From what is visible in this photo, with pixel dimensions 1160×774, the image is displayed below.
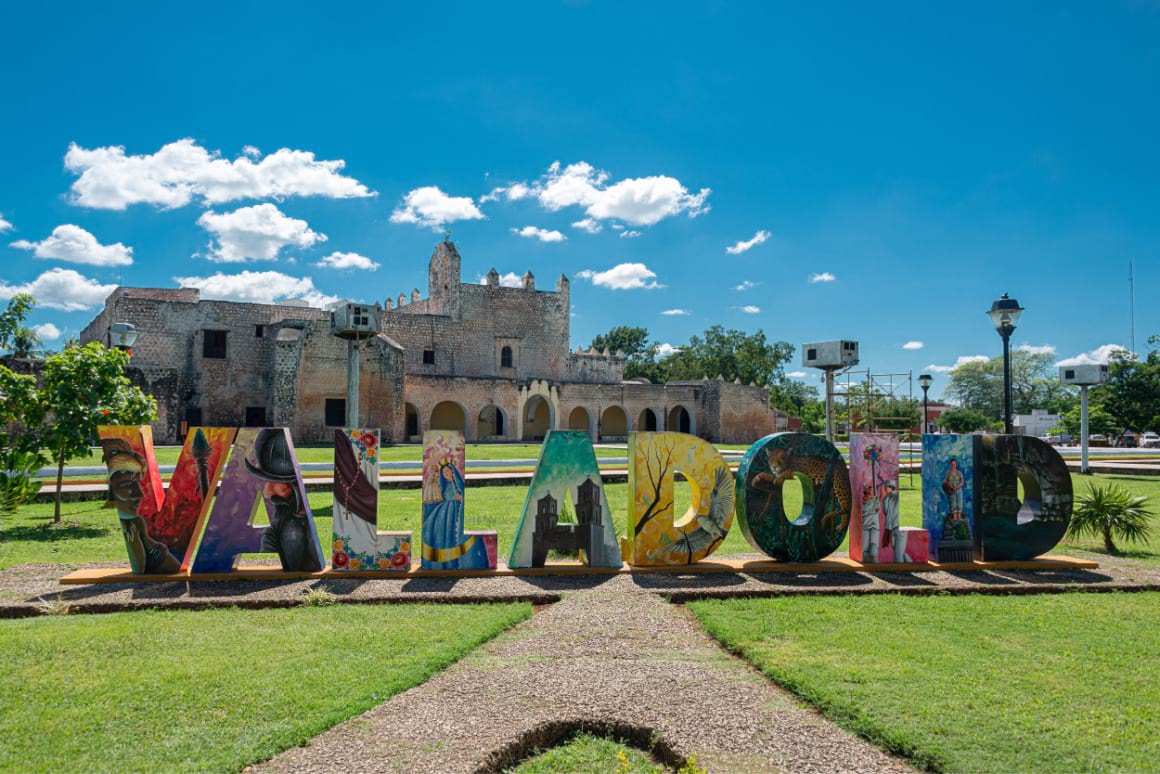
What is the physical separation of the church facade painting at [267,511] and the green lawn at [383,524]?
183cm

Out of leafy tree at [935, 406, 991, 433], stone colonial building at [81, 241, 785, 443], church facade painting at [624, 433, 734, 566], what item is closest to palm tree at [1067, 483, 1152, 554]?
church facade painting at [624, 433, 734, 566]

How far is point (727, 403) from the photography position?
4062cm

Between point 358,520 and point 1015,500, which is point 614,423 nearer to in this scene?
point 1015,500

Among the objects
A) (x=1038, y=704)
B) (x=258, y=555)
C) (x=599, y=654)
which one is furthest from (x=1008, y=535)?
(x=258, y=555)

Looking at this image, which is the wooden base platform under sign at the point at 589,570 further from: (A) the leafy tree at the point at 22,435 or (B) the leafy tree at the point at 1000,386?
(B) the leafy tree at the point at 1000,386

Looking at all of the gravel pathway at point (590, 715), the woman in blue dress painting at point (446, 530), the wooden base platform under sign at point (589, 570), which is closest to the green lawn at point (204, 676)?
the gravel pathway at point (590, 715)

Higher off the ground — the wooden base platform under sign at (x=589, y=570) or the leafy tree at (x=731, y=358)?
A: the leafy tree at (x=731, y=358)

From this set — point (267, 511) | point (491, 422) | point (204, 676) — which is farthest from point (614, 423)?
point (204, 676)

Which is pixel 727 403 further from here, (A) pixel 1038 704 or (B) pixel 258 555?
(A) pixel 1038 704

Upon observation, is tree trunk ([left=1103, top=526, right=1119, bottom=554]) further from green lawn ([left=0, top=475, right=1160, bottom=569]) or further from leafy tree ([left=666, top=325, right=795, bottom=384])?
leafy tree ([left=666, top=325, right=795, bottom=384])

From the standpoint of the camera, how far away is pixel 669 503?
7.29m

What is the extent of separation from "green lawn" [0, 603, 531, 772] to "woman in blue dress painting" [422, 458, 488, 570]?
112 centimetres

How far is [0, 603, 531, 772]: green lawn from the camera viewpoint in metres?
3.36

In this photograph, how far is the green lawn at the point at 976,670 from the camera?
342cm
